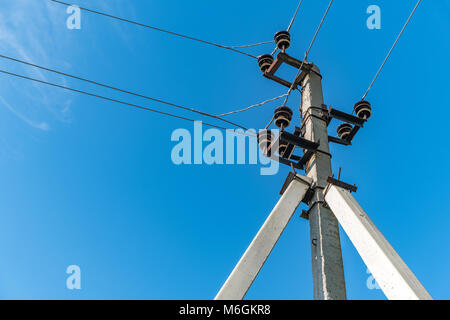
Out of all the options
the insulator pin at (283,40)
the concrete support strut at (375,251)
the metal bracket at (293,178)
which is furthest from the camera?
the insulator pin at (283,40)

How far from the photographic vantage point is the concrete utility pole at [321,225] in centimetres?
431

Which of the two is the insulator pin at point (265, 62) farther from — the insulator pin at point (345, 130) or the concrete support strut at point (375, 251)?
the concrete support strut at point (375, 251)

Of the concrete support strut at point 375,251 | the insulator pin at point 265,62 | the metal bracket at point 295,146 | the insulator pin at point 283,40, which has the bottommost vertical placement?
the concrete support strut at point 375,251

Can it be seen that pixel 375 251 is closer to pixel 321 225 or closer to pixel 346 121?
pixel 321 225

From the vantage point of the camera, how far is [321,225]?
4711 mm

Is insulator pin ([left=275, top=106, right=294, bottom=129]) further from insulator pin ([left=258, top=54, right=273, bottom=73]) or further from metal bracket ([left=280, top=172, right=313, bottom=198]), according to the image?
insulator pin ([left=258, top=54, right=273, bottom=73])

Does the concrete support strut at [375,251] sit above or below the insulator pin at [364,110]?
below

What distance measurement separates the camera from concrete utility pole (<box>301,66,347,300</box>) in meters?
4.31

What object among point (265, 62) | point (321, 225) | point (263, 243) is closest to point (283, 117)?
point (265, 62)

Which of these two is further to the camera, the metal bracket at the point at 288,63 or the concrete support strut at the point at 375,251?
the metal bracket at the point at 288,63

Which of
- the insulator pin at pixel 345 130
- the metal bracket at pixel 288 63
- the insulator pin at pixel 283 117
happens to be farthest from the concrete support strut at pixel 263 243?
the metal bracket at pixel 288 63

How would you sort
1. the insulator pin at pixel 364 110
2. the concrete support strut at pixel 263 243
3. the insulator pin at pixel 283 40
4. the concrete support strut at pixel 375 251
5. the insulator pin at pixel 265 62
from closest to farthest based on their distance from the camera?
the concrete support strut at pixel 375 251 < the concrete support strut at pixel 263 243 < the insulator pin at pixel 364 110 < the insulator pin at pixel 283 40 < the insulator pin at pixel 265 62

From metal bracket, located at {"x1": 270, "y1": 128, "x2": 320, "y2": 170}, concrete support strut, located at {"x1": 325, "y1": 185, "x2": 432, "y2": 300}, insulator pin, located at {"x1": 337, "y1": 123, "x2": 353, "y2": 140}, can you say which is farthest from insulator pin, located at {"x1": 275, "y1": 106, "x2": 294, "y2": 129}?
concrete support strut, located at {"x1": 325, "y1": 185, "x2": 432, "y2": 300}
